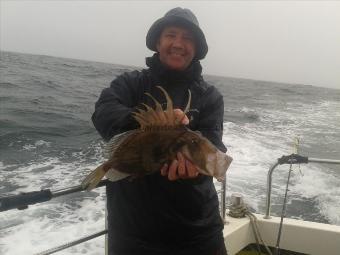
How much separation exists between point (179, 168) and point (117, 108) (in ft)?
1.63

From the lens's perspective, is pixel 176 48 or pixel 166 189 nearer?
pixel 166 189

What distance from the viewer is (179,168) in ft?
6.15

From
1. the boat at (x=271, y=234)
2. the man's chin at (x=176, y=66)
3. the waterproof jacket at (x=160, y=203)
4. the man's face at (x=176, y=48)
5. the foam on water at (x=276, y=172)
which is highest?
the man's face at (x=176, y=48)

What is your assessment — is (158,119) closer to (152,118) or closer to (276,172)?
(152,118)

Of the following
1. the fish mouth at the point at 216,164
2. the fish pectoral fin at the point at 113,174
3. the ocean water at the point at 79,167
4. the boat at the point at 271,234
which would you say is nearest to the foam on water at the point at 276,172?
the ocean water at the point at 79,167

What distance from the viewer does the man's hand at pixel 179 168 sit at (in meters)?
1.87

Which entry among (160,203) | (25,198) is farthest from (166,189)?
(25,198)

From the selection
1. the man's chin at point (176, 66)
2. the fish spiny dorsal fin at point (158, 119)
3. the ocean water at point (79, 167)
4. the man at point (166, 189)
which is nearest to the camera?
the fish spiny dorsal fin at point (158, 119)

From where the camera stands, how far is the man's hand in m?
1.87

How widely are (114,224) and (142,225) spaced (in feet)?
0.64

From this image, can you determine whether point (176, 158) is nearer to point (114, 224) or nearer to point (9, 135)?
point (114, 224)

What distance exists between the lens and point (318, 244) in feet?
13.1

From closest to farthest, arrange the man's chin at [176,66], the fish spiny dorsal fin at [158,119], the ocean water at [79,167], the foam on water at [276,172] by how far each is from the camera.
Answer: the fish spiny dorsal fin at [158,119]
the man's chin at [176,66]
the ocean water at [79,167]
the foam on water at [276,172]

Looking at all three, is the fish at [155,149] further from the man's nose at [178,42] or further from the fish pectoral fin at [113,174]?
the man's nose at [178,42]
